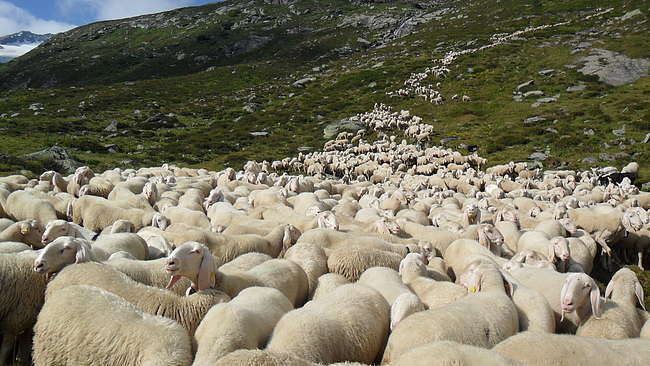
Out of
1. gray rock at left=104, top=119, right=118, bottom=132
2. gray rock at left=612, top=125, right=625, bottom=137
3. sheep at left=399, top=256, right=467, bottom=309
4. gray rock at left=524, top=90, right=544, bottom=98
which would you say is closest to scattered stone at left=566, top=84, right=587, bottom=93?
gray rock at left=524, top=90, right=544, bottom=98

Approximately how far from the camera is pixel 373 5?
178625mm

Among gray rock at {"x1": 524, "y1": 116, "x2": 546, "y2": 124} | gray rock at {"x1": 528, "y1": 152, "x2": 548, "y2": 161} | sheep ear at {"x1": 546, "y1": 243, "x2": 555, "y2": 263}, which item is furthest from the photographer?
gray rock at {"x1": 524, "y1": 116, "x2": 546, "y2": 124}

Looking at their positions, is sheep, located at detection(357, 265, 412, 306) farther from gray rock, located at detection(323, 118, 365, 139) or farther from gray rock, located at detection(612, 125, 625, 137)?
gray rock, located at detection(323, 118, 365, 139)

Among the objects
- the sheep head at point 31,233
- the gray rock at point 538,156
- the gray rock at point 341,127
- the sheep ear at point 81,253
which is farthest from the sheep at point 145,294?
the gray rock at point 341,127

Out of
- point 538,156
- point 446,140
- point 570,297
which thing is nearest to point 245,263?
Answer: point 570,297

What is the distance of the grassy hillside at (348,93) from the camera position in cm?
3753

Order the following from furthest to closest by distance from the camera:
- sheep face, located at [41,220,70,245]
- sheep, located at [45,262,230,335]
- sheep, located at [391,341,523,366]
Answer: sheep face, located at [41,220,70,245] → sheep, located at [45,262,230,335] → sheep, located at [391,341,523,366]

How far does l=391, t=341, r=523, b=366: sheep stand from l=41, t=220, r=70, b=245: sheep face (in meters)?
6.72

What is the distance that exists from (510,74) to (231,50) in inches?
4387

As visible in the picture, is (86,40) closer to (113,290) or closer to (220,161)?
(220,161)

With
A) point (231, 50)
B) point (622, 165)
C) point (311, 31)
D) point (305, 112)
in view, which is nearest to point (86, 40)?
point (231, 50)

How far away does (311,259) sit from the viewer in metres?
8.22

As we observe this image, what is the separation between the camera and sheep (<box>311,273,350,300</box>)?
24.0 feet

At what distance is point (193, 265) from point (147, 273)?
1.41 meters
